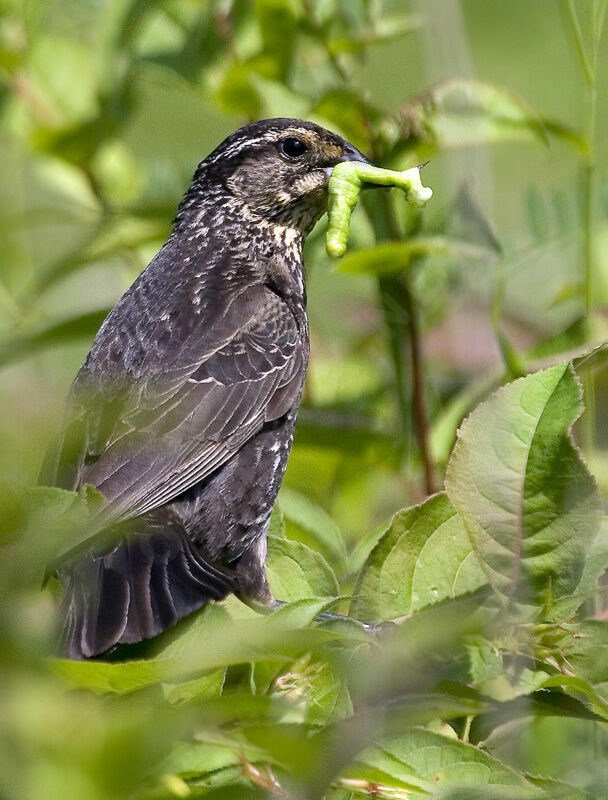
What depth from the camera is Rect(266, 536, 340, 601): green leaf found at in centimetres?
224

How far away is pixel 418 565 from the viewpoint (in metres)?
2.10

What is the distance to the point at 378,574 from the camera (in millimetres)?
2104

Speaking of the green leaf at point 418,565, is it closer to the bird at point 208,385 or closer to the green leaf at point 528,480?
the green leaf at point 528,480

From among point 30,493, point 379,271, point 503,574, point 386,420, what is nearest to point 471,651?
point 503,574

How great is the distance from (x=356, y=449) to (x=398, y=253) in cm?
60

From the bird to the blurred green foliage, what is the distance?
14cm

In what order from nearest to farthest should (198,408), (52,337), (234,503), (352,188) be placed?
(52,337), (352,188), (198,408), (234,503)

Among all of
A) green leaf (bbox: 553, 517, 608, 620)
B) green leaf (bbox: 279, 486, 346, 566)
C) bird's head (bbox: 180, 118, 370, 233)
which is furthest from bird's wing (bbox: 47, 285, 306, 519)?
green leaf (bbox: 553, 517, 608, 620)

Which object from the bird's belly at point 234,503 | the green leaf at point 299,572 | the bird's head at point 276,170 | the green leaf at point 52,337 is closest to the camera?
the green leaf at point 52,337

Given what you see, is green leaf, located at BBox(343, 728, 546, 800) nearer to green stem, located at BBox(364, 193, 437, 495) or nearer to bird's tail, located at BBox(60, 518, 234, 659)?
bird's tail, located at BBox(60, 518, 234, 659)

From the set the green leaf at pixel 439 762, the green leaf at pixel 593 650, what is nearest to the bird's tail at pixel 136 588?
the green leaf at pixel 439 762

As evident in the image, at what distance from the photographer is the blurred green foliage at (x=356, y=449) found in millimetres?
918

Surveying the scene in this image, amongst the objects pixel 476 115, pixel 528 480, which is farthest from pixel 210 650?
pixel 476 115

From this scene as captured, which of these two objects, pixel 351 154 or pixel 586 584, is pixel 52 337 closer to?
Answer: pixel 586 584
